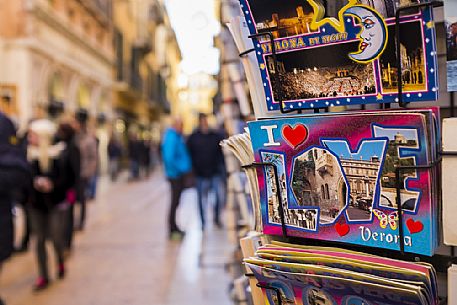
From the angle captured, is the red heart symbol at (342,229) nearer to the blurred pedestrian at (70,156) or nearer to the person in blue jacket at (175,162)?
the blurred pedestrian at (70,156)

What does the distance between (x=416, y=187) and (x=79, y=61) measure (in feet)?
64.8

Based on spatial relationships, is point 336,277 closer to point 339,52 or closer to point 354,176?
point 354,176

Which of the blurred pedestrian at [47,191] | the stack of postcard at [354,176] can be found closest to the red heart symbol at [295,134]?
the stack of postcard at [354,176]

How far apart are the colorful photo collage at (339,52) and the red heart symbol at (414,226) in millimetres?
262

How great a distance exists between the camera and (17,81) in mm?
13727

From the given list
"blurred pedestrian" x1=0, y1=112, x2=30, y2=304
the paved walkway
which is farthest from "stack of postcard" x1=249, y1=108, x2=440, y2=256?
the paved walkway

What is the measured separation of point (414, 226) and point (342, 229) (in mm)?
165

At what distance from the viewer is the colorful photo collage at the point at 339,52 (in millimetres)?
1027

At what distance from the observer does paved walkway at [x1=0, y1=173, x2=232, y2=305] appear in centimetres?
439

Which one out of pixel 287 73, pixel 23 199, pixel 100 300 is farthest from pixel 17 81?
pixel 287 73

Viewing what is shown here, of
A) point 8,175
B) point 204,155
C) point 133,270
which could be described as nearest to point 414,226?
point 8,175

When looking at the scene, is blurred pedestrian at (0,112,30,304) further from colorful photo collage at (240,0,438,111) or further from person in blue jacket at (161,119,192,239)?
person in blue jacket at (161,119,192,239)

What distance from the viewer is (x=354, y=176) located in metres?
1.12

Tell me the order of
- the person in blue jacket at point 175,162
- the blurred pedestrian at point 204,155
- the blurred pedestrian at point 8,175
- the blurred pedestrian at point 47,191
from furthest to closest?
the blurred pedestrian at point 204,155
the person in blue jacket at point 175,162
the blurred pedestrian at point 47,191
the blurred pedestrian at point 8,175
